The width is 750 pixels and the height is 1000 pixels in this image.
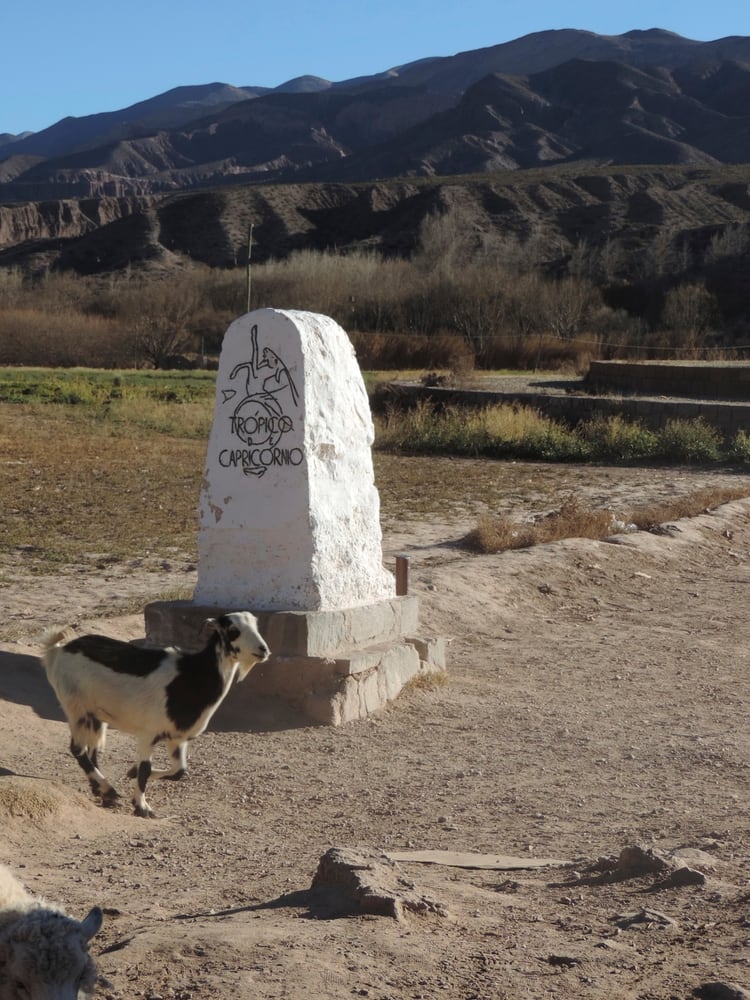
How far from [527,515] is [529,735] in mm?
9143

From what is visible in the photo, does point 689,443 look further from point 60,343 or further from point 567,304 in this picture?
point 60,343

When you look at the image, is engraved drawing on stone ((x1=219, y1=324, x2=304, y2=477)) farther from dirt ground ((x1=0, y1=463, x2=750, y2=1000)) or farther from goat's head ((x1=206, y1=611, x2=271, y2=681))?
goat's head ((x1=206, y1=611, x2=271, y2=681))

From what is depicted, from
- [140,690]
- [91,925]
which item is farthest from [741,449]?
[91,925]

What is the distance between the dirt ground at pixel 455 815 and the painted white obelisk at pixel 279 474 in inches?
32.4

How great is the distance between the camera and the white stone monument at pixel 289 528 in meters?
8.05

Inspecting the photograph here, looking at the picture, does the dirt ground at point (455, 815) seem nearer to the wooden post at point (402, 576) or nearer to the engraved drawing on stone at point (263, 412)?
the wooden post at point (402, 576)

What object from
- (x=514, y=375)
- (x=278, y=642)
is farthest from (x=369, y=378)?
(x=278, y=642)

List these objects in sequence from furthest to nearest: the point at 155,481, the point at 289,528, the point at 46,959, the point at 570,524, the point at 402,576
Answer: the point at 155,481 < the point at 570,524 < the point at 402,576 < the point at 289,528 < the point at 46,959

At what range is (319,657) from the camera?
800 cm

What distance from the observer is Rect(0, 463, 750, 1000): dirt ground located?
12.6 ft

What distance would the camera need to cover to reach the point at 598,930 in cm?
431

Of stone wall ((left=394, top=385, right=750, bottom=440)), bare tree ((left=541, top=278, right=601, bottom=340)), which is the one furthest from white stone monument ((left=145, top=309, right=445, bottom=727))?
bare tree ((left=541, top=278, right=601, bottom=340))

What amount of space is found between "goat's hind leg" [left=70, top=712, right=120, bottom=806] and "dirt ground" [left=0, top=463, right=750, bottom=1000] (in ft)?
0.36

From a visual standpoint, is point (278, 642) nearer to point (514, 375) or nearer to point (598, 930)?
point (598, 930)
